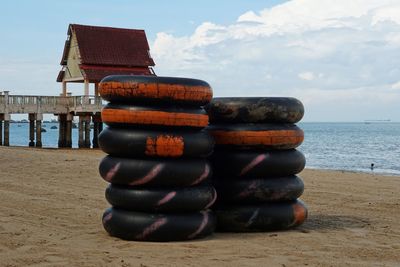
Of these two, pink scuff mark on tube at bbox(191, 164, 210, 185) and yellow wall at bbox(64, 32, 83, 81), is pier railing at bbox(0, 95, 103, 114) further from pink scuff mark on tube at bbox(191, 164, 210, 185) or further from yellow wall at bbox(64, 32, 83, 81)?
pink scuff mark on tube at bbox(191, 164, 210, 185)

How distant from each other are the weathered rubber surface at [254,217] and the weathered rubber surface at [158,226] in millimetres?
505

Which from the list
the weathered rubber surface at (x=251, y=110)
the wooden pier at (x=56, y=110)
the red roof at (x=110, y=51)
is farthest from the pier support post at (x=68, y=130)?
the weathered rubber surface at (x=251, y=110)

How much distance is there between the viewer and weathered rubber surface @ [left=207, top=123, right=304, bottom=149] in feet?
25.2

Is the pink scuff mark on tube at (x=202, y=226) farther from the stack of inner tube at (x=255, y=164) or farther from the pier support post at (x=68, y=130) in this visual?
the pier support post at (x=68, y=130)

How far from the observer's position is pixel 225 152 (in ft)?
25.4

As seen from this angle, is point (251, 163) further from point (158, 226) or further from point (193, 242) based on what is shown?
Result: point (158, 226)

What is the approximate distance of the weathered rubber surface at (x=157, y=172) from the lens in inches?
271

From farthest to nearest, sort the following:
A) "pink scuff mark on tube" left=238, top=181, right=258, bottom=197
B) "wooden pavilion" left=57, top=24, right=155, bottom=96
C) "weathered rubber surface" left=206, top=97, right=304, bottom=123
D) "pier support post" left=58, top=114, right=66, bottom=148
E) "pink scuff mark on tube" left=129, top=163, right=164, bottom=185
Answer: "wooden pavilion" left=57, top=24, right=155, bottom=96
"pier support post" left=58, top=114, right=66, bottom=148
"weathered rubber surface" left=206, top=97, right=304, bottom=123
"pink scuff mark on tube" left=238, top=181, right=258, bottom=197
"pink scuff mark on tube" left=129, top=163, right=164, bottom=185

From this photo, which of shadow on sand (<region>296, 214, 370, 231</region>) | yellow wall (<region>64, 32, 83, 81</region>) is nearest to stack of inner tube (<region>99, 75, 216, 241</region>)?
shadow on sand (<region>296, 214, 370, 231</region>)

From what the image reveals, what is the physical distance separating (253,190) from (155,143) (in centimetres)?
142

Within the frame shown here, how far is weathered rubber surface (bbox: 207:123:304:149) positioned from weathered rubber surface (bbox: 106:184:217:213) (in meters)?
0.83

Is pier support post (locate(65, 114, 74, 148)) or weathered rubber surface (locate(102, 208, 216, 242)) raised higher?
weathered rubber surface (locate(102, 208, 216, 242))

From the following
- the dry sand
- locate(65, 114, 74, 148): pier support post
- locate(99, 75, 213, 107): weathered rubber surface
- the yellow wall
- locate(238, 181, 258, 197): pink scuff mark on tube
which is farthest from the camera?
the yellow wall

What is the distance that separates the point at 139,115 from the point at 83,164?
11.8 metres
